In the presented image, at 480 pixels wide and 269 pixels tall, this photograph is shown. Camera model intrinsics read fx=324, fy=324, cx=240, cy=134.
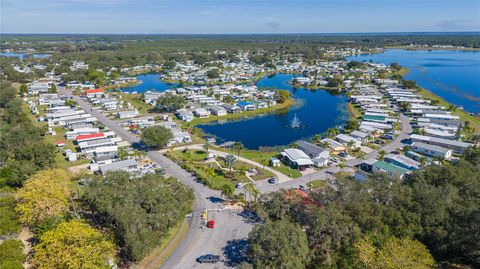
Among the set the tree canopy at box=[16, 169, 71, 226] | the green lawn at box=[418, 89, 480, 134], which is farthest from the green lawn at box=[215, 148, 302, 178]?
the green lawn at box=[418, 89, 480, 134]

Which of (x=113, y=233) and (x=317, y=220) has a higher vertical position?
(x=317, y=220)

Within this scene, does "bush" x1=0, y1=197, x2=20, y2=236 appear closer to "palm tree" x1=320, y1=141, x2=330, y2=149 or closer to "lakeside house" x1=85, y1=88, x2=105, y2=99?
"palm tree" x1=320, y1=141, x2=330, y2=149

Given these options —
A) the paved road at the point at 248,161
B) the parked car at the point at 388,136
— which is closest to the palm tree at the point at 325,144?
the parked car at the point at 388,136

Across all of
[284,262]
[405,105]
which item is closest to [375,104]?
[405,105]

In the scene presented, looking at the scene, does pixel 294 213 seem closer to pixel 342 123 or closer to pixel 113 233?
pixel 113 233

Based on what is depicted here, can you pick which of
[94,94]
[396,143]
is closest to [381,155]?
[396,143]

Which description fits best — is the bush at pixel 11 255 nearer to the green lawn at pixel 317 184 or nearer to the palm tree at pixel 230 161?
the palm tree at pixel 230 161
